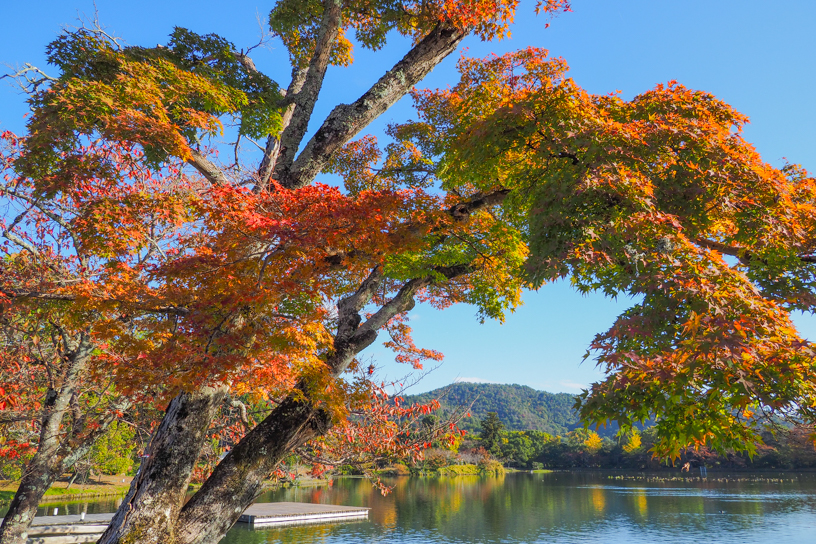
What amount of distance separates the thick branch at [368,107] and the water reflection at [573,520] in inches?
668

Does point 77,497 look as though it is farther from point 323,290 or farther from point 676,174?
point 676,174

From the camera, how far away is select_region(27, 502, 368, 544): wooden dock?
15.7 meters

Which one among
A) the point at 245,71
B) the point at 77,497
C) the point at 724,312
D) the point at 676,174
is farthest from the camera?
the point at 77,497

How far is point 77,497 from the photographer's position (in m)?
31.0

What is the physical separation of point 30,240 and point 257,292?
8.46m

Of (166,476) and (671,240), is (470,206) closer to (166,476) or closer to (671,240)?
(671,240)

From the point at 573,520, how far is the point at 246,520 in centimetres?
1711

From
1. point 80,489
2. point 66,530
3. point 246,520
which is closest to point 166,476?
point 66,530

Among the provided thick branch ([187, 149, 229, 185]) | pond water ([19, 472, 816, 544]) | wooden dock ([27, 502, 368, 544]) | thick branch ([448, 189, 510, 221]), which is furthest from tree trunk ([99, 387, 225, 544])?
pond water ([19, 472, 816, 544])

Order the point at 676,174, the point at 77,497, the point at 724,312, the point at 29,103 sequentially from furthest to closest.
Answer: the point at 77,497 → the point at 29,103 → the point at 676,174 → the point at 724,312

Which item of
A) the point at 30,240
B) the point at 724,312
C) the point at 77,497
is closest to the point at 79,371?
the point at 30,240

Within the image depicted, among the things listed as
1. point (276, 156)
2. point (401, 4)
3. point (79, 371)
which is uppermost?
point (401, 4)

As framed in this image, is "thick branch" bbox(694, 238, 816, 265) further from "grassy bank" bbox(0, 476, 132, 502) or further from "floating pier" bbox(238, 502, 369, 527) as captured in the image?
"grassy bank" bbox(0, 476, 132, 502)

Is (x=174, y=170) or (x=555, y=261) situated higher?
(x=174, y=170)
